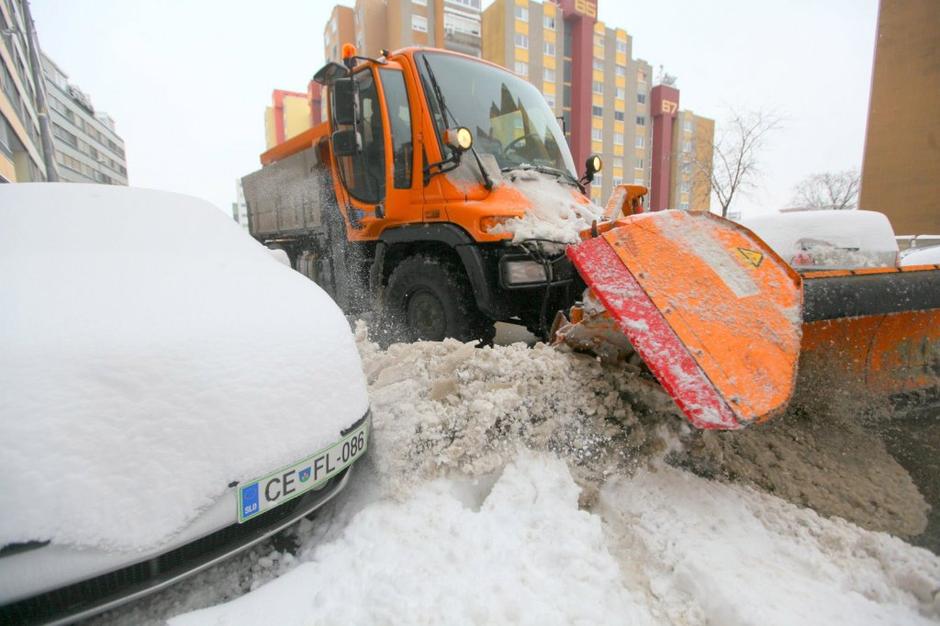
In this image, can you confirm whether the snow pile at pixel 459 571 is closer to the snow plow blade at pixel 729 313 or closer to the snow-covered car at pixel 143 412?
the snow-covered car at pixel 143 412

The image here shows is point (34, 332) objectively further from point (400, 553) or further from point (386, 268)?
point (386, 268)

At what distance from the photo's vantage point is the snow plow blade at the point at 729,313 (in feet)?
6.39

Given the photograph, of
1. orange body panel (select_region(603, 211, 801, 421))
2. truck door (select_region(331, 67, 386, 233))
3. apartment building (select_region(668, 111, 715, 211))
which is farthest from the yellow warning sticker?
apartment building (select_region(668, 111, 715, 211))

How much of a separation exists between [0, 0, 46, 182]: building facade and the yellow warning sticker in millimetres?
19923

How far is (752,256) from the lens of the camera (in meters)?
2.45

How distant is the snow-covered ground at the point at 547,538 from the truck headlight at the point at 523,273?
734mm

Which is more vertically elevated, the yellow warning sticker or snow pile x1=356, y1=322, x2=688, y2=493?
the yellow warning sticker

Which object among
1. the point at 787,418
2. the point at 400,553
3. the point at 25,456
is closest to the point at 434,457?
the point at 400,553

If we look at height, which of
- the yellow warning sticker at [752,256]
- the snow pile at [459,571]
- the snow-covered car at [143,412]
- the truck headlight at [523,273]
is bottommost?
the snow pile at [459,571]

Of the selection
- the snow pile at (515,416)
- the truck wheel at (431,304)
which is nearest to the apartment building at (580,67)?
the truck wheel at (431,304)

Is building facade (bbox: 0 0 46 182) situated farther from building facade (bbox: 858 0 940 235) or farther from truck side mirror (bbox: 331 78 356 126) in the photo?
building facade (bbox: 858 0 940 235)

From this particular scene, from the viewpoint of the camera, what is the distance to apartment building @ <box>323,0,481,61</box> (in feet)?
106

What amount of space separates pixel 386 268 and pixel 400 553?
10.3 feet

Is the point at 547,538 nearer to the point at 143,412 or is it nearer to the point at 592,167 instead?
the point at 143,412
